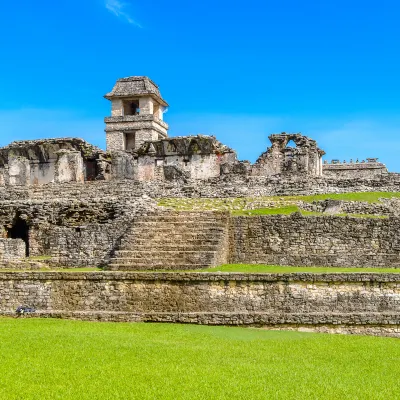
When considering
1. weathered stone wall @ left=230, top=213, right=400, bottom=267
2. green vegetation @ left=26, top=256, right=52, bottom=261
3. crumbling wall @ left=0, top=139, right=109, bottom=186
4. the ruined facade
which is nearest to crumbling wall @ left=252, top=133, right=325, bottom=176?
the ruined facade

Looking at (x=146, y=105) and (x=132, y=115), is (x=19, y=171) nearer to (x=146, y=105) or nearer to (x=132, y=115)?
(x=132, y=115)

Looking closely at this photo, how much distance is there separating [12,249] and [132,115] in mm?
26909

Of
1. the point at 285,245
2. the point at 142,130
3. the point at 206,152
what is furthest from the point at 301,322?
the point at 142,130

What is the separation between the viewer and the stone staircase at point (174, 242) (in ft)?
48.7

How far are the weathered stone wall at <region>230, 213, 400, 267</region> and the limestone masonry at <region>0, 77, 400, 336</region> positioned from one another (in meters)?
0.03

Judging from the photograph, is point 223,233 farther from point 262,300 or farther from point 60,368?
point 60,368

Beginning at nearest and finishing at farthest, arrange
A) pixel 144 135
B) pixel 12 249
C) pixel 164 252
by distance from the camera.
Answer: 1. pixel 164 252
2. pixel 12 249
3. pixel 144 135

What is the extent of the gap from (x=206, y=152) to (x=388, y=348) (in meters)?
21.6

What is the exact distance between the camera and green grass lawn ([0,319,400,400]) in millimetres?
7512

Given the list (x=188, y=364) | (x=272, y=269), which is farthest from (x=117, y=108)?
(x=188, y=364)

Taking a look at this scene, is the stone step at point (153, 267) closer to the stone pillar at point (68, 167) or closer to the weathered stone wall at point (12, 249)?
the weathered stone wall at point (12, 249)

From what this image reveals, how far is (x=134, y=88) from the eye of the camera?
43.8 meters

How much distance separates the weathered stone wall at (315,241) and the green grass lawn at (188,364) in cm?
411

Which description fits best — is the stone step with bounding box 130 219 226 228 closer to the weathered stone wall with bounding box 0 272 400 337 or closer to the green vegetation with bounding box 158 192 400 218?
the green vegetation with bounding box 158 192 400 218
